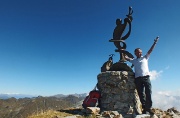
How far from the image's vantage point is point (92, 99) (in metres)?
13.9

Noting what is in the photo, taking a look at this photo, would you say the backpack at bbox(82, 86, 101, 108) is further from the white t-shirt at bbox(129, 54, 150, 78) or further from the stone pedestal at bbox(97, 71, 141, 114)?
the white t-shirt at bbox(129, 54, 150, 78)

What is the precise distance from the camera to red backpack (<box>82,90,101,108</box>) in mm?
13805

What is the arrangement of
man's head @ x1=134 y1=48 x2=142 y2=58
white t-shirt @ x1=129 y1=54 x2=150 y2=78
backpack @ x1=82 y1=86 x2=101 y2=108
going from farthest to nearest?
A: backpack @ x1=82 y1=86 x2=101 y2=108 → man's head @ x1=134 y1=48 x2=142 y2=58 → white t-shirt @ x1=129 y1=54 x2=150 y2=78

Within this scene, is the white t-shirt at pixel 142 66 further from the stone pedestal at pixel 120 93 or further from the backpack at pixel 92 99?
the backpack at pixel 92 99

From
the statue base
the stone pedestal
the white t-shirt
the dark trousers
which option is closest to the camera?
the dark trousers

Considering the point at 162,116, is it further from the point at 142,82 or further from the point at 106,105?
the point at 106,105

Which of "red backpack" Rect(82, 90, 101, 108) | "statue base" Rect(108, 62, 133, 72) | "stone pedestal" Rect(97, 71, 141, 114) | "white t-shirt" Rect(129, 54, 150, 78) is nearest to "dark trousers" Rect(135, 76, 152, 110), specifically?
"white t-shirt" Rect(129, 54, 150, 78)

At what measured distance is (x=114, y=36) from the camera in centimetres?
1650

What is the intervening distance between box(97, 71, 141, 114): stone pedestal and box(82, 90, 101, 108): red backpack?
1.40ft

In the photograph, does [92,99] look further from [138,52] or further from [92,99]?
[138,52]

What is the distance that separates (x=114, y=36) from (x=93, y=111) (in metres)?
6.27

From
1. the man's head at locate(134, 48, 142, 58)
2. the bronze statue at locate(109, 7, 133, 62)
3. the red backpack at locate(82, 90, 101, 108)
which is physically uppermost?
the bronze statue at locate(109, 7, 133, 62)

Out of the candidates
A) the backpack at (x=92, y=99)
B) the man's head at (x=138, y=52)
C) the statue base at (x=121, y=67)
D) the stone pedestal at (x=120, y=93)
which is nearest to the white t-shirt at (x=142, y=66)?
the man's head at (x=138, y=52)

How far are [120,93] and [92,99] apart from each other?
1.74 metres
